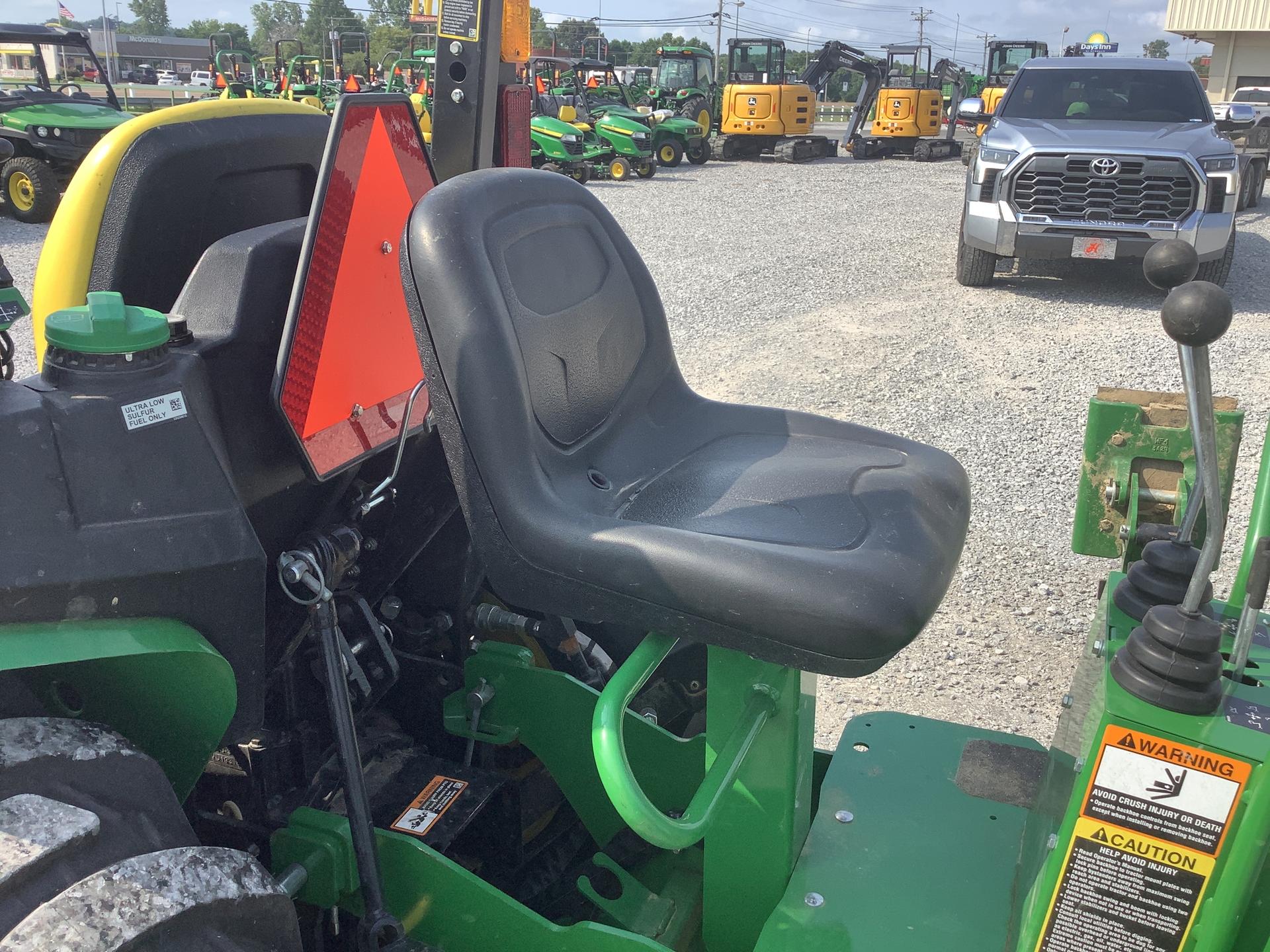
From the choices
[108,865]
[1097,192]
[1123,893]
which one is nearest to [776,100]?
[1097,192]

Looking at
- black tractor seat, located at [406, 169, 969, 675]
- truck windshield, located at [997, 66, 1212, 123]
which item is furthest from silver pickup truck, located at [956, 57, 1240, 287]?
black tractor seat, located at [406, 169, 969, 675]

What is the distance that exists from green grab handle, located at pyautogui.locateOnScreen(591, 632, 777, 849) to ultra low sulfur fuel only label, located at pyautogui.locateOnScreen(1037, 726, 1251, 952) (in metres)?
0.38

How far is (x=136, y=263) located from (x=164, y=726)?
2.15 feet

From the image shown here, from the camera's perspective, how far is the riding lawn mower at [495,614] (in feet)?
3.65

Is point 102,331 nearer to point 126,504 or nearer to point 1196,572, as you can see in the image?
point 126,504

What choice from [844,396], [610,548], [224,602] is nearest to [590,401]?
[610,548]

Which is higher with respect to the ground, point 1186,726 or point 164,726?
point 1186,726

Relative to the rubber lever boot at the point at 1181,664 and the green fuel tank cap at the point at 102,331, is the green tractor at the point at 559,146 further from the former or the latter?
the rubber lever boot at the point at 1181,664

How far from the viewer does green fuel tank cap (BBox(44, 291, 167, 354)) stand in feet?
3.95

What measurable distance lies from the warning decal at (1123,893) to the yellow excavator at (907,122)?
795 inches

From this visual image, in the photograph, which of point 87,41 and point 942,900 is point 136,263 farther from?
point 87,41

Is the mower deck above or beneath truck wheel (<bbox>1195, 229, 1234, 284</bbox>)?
beneath

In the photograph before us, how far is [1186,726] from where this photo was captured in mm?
1079

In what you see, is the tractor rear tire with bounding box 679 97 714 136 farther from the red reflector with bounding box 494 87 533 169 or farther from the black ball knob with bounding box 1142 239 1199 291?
the black ball knob with bounding box 1142 239 1199 291
